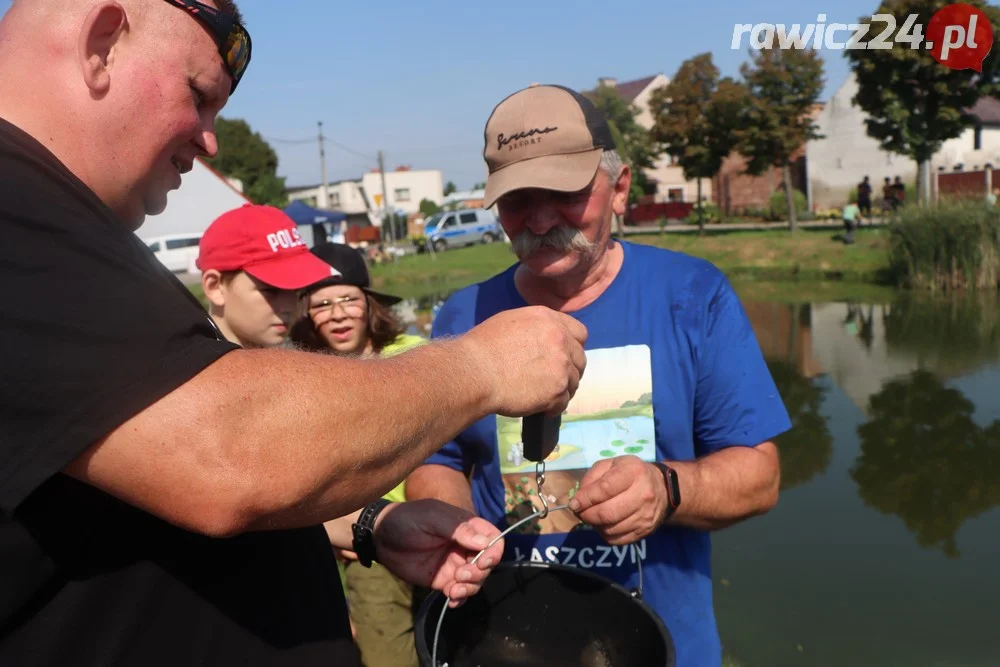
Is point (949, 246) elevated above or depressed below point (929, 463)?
above

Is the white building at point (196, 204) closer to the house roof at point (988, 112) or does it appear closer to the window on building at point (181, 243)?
the window on building at point (181, 243)

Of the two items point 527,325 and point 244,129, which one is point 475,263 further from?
point 244,129

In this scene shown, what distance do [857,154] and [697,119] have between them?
15673 mm

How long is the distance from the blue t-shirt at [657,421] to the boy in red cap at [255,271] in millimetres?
1573

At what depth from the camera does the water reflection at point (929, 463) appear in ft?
23.0

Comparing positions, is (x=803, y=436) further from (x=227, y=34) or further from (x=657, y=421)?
(x=227, y=34)

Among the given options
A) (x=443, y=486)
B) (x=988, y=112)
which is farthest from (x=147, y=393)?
(x=988, y=112)

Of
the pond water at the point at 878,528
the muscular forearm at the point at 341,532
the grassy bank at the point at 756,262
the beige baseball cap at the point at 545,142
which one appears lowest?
the pond water at the point at 878,528

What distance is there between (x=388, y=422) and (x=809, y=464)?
7746 mm

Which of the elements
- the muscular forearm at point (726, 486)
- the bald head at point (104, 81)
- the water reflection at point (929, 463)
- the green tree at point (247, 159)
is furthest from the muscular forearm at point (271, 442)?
the green tree at point (247, 159)

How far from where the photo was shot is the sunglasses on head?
49.9 inches

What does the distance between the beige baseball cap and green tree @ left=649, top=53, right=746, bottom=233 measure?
27435 mm

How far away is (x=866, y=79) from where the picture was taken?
77.6 feet

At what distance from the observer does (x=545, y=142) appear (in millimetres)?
2379
